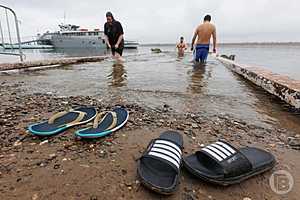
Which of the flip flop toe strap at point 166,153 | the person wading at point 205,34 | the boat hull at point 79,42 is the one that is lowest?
the flip flop toe strap at point 166,153

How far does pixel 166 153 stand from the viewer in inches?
51.8

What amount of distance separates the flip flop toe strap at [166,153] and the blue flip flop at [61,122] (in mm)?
998

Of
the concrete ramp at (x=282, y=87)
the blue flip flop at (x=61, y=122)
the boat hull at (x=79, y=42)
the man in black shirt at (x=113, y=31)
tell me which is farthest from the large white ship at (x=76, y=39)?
the blue flip flop at (x=61, y=122)

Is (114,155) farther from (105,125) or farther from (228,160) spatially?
(228,160)

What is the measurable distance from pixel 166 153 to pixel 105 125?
0.88m

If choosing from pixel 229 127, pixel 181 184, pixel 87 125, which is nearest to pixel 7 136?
pixel 87 125

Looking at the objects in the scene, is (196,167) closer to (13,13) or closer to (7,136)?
(7,136)

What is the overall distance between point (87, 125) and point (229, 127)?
1525mm

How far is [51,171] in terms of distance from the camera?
136 centimetres

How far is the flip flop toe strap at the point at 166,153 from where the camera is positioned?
1255mm

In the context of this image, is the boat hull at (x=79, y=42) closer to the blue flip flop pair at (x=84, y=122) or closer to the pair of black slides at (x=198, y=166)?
the blue flip flop pair at (x=84, y=122)

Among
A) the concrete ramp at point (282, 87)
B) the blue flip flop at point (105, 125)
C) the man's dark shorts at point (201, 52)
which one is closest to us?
the blue flip flop at point (105, 125)

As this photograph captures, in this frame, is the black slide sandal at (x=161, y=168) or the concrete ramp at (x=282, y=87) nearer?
the black slide sandal at (x=161, y=168)

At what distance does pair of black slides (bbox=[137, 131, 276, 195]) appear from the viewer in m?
1.23
